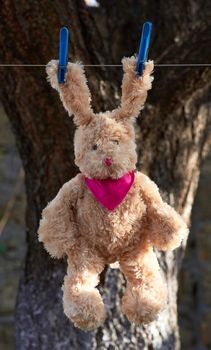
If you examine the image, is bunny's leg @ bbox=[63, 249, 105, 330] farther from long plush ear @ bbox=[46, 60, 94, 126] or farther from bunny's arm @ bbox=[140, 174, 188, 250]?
long plush ear @ bbox=[46, 60, 94, 126]

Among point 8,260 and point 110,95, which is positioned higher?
point 110,95

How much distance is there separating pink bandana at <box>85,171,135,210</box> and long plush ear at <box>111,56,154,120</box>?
111mm

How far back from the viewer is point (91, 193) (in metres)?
1.16

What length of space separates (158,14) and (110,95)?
0.47 meters

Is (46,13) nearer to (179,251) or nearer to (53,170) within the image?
(53,170)

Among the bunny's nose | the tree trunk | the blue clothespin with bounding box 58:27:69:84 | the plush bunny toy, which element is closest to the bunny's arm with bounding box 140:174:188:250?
the plush bunny toy

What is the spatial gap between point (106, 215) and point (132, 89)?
231 millimetres

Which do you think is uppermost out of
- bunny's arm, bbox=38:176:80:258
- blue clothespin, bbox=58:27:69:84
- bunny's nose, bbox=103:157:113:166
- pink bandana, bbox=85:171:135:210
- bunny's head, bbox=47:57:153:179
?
blue clothespin, bbox=58:27:69:84

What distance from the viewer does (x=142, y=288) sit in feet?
3.81

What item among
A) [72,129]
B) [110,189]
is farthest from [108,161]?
[72,129]

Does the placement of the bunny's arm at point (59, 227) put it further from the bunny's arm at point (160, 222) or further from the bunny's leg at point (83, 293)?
the bunny's arm at point (160, 222)

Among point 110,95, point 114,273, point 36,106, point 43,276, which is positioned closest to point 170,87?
point 110,95

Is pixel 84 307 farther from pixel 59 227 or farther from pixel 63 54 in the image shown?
pixel 63 54

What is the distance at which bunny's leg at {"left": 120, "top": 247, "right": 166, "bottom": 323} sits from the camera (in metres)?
1.13
